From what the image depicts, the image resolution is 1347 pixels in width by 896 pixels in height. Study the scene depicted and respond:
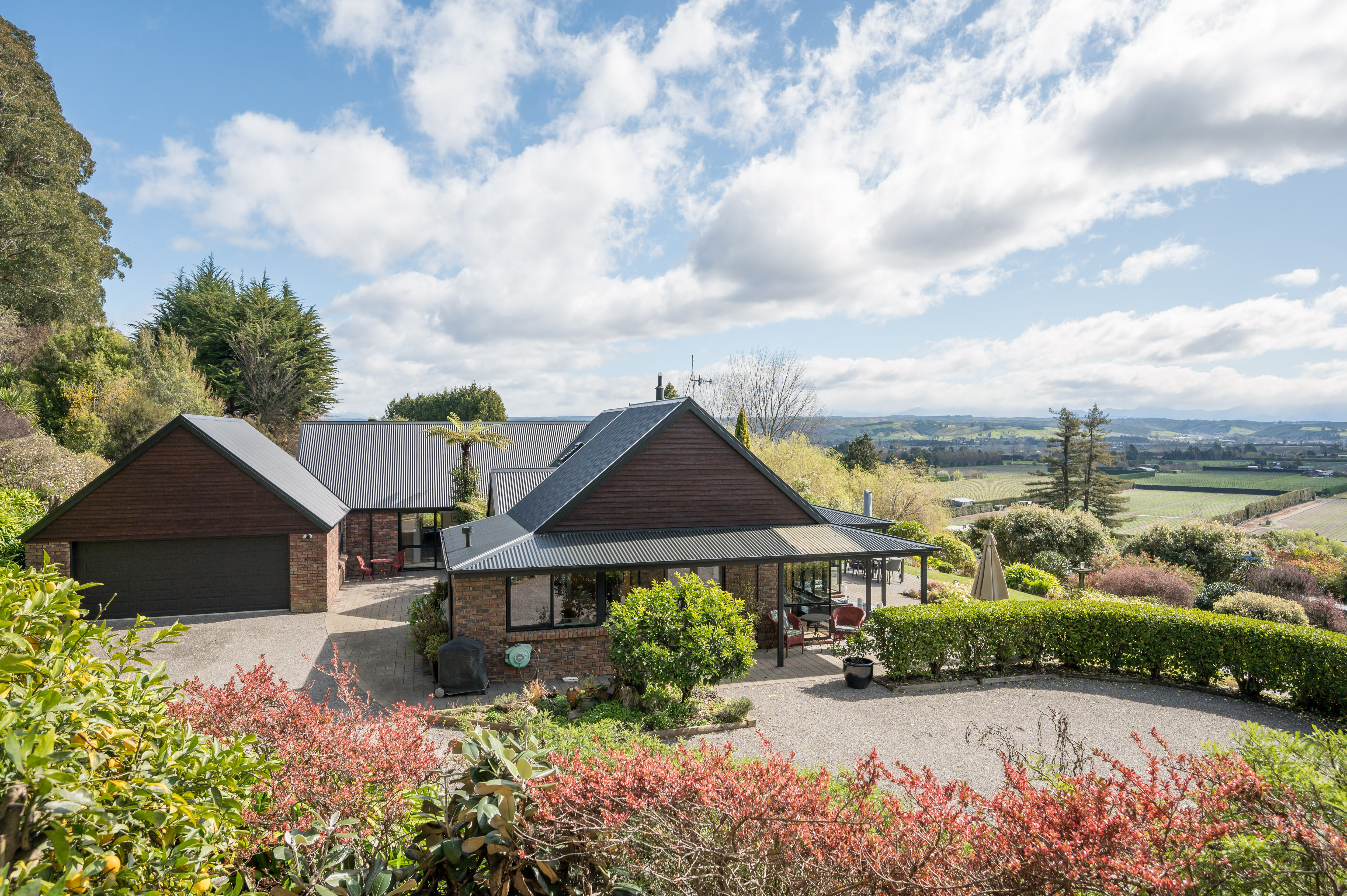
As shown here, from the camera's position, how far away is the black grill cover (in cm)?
1200

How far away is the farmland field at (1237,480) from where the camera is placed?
64.4 metres

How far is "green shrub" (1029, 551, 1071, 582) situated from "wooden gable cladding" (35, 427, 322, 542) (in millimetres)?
27334

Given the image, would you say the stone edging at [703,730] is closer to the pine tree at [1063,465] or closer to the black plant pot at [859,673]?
the black plant pot at [859,673]

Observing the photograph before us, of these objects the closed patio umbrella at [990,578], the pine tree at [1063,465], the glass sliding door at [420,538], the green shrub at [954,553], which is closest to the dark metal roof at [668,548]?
the closed patio umbrella at [990,578]

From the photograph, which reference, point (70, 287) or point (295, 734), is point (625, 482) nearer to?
point (295, 734)

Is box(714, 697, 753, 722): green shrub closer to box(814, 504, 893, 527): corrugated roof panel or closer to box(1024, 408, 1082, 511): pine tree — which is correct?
box(814, 504, 893, 527): corrugated roof panel

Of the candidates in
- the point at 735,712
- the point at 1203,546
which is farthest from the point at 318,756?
the point at 1203,546

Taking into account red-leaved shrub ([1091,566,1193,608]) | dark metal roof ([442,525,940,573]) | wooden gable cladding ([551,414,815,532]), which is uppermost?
wooden gable cladding ([551,414,815,532])

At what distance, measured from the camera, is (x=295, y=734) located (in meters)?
4.47

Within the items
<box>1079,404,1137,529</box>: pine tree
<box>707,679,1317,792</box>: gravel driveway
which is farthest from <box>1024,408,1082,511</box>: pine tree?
<box>707,679,1317,792</box>: gravel driveway

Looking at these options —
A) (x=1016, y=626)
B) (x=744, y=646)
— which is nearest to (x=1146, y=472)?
(x=1016, y=626)

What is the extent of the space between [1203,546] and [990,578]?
16.4 meters

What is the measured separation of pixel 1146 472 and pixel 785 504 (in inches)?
3129

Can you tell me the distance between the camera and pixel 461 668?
12055mm
